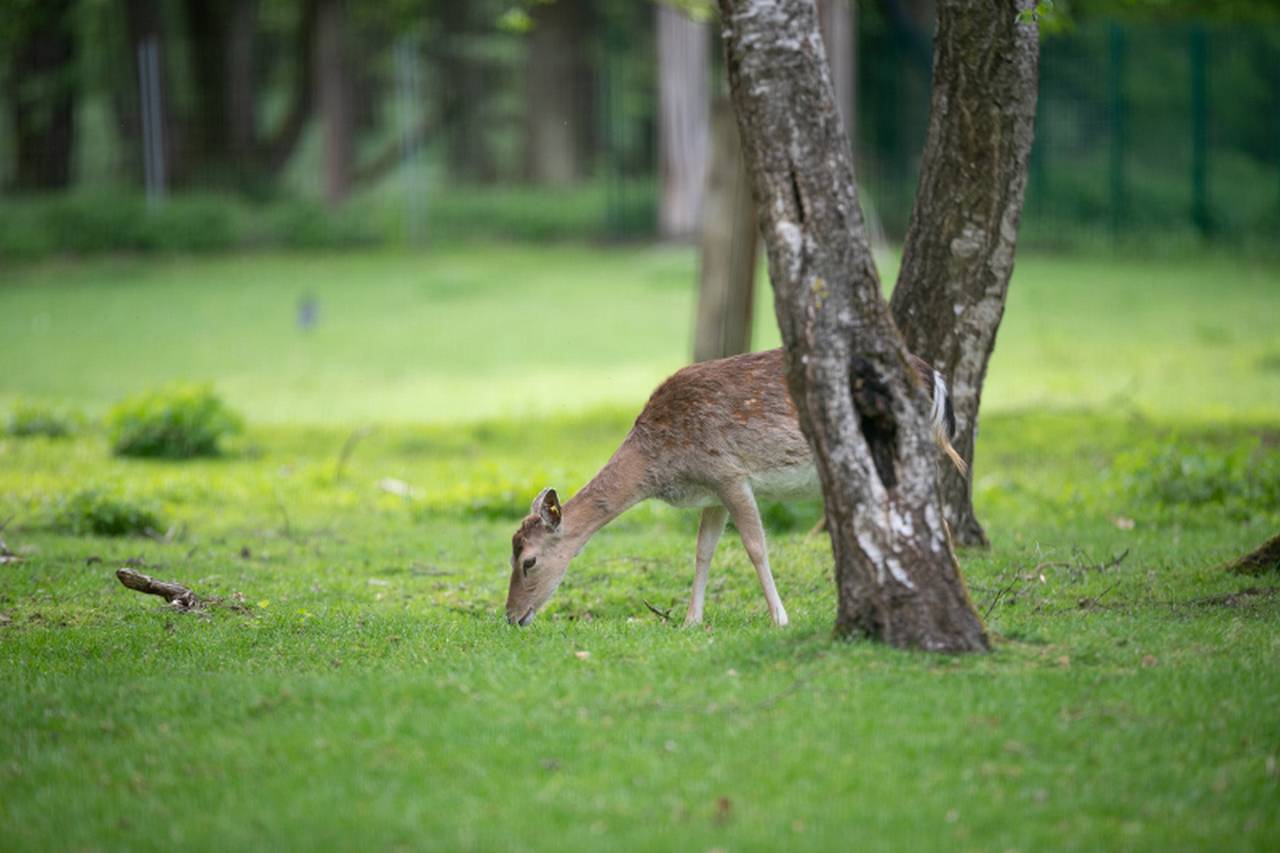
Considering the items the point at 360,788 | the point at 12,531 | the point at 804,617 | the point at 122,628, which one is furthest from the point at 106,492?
the point at 360,788

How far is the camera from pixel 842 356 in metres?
6.29

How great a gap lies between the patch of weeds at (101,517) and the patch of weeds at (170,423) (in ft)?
9.10

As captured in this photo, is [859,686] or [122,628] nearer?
[859,686]

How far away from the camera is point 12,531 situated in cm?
1029

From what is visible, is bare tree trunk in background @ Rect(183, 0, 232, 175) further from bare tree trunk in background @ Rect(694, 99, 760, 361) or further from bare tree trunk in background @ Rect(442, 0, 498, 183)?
bare tree trunk in background @ Rect(694, 99, 760, 361)

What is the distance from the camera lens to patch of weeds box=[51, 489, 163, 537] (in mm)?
10391

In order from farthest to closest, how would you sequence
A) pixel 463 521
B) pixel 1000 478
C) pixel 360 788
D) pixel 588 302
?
pixel 588 302 → pixel 1000 478 → pixel 463 521 → pixel 360 788

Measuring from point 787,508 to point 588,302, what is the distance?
13346 millimetres

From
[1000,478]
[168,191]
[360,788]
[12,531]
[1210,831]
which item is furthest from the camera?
[168,191]

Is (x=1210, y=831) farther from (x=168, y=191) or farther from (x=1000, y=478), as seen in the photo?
(x=168, y=191)

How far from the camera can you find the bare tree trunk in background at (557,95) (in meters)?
32.4

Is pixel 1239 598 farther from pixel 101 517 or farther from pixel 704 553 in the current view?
pixel 101 517

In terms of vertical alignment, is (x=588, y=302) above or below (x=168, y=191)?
below

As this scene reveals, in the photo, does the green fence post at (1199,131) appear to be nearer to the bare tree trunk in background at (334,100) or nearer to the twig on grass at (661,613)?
the bare tree trunk in background at (334,100)
